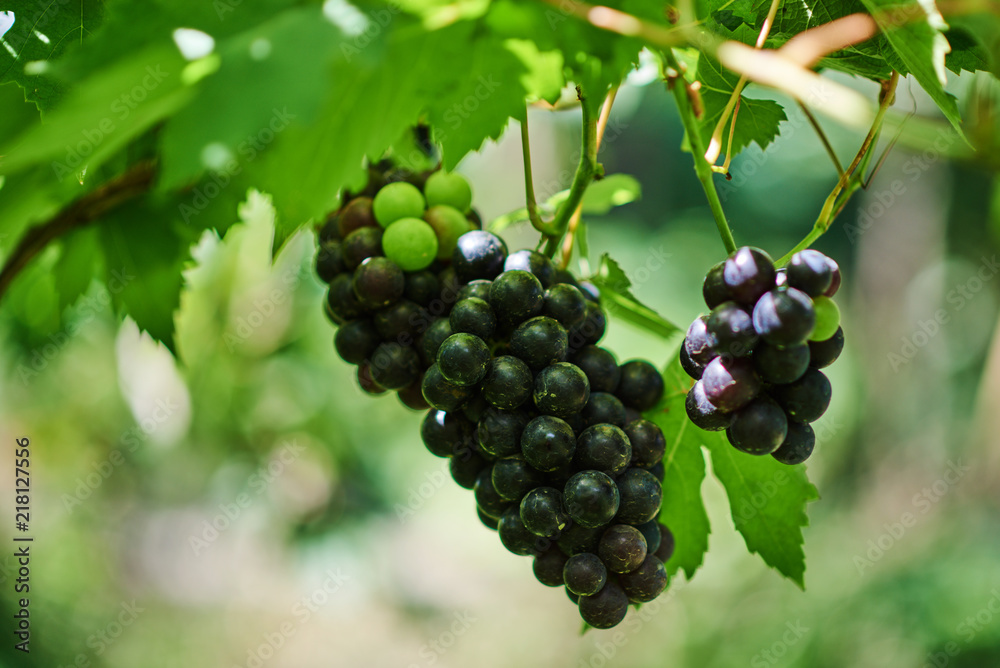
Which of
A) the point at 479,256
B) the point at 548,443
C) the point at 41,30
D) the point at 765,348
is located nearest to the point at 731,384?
the point at 765,348

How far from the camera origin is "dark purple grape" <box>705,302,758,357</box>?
1.39ft

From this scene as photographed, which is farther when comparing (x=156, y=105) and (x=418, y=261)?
(x=418, y=261)

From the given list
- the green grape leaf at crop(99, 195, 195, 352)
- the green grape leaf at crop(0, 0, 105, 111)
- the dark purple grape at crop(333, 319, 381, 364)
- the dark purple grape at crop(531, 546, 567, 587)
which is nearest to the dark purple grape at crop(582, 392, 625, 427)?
the dark purple grape at crop(531, 546, 567, 587)

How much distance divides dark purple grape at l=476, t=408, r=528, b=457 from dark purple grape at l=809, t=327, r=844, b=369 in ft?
0.68

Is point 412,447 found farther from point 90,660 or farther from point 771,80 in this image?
point 771,80

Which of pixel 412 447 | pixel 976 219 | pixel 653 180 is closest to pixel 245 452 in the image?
pixel 412 447

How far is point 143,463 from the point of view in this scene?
2926 millimetres

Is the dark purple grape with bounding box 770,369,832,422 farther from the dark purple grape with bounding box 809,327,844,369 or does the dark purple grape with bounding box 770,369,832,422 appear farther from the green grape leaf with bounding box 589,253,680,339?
the green grape leaf with bounding box 589,253,680,339

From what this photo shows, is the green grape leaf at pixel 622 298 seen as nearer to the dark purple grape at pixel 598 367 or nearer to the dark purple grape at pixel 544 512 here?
the dark purple grape at pixel 598 367

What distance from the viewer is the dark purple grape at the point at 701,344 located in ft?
1.46

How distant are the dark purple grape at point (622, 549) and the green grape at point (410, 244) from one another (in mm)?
282

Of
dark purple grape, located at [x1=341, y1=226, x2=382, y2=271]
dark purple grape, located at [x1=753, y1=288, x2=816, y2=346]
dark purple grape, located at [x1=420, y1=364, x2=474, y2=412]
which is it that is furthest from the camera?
dark purple grape, located at [x1=341, y1=226, x2=382, y2=271]

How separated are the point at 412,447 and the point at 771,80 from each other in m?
3.93

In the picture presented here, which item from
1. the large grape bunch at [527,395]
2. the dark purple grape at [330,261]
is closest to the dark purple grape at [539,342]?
the large grape bunch at [527,395]
